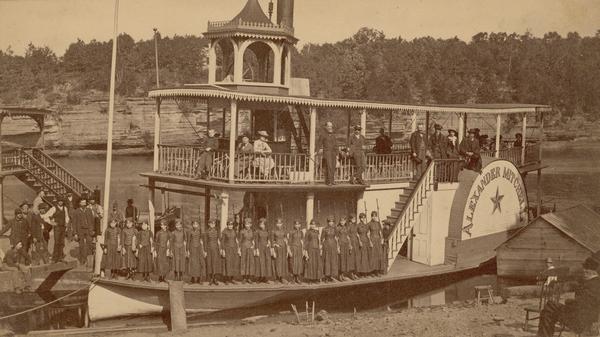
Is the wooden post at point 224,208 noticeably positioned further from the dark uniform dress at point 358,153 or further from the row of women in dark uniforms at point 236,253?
the dark uniform dress at point 358,153

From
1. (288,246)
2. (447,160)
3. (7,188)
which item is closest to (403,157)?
(447,160)

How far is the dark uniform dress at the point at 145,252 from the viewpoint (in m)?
14.7

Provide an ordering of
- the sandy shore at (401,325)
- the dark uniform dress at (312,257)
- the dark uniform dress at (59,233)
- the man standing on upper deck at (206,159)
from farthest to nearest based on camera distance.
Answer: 1. the dark uniform dress at (59,233)
2. the man standing on upper deck at (206,159)
3. the dark uniform dress at (312,257)
4. the sandy shore at (401,325)

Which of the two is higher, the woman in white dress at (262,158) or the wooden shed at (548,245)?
the woman in white dress at (262,158)

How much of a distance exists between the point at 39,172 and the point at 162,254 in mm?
10472

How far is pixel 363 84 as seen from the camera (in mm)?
85812

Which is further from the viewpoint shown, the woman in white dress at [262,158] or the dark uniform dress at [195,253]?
the woman in white dress at [262,158]

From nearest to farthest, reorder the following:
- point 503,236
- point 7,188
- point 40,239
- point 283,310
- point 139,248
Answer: point 139,248 → point 283,310 → point 40,239 → point 503,236 → point 7,188

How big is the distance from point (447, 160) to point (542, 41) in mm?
75256

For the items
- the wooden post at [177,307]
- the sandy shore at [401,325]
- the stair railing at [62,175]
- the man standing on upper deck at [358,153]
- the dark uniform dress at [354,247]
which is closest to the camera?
the sandy shore at [401,325]

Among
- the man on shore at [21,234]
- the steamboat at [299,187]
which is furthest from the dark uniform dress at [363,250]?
the man on shore at [21,234]

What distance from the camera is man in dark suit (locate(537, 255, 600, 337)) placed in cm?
1057

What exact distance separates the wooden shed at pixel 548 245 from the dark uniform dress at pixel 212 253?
8.06 meters

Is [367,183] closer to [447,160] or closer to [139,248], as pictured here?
[447,160]
